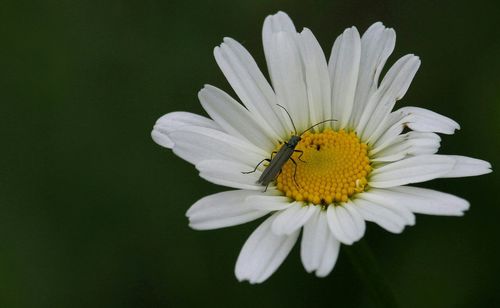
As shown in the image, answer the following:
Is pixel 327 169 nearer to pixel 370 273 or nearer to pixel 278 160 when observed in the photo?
pixel 278 160

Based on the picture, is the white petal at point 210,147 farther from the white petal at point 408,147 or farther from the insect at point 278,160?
the white petal at point 408,147

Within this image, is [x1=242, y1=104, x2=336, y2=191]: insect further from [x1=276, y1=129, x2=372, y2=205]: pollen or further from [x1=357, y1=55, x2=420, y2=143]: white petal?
[x1=357, y1=55, x2=420, y2=143]: white petal

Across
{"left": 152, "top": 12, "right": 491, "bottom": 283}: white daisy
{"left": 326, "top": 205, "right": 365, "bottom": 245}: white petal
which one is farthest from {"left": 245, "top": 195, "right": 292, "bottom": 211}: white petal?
{"left": 326, "top": 205, "right": 365, "bottom": 245}: white petal

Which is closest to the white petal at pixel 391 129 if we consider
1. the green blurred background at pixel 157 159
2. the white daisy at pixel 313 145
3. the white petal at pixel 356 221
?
the white daisy at pixel 313 145

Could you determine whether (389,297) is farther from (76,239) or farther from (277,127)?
(76,239)

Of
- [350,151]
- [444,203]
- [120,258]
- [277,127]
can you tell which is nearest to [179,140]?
[277,127]

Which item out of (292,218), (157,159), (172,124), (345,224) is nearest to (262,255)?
(292,218)
